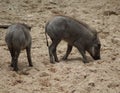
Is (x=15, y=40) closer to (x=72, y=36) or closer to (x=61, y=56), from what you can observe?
(x=72, y=36)

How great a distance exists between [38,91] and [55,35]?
6.39ft

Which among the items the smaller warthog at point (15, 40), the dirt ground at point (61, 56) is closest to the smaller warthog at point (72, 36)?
the dirt ground at point (61, 56)

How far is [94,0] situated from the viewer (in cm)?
1451

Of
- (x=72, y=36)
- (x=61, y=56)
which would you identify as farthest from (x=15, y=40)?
(x=61, y=56)

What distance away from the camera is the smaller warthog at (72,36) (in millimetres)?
9305

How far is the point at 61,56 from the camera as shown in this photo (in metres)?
9.96

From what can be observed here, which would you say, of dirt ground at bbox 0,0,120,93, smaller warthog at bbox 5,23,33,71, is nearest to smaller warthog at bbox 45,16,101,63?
dirt ground at bbox 0,0,120,93

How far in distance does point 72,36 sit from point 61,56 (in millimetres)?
659

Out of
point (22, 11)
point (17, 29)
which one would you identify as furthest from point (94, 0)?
point (17, 29)

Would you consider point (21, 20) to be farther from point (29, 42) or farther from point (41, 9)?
point (29, 42)

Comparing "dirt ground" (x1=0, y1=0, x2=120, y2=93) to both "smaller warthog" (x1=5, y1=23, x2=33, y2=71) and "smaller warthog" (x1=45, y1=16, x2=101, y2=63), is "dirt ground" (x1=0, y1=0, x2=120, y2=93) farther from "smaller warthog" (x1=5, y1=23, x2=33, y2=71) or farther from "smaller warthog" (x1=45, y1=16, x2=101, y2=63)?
"smaller warthog" (x1=5, y1=23, x2=33, y2=71)

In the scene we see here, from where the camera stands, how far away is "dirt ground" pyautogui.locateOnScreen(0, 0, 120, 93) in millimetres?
7789

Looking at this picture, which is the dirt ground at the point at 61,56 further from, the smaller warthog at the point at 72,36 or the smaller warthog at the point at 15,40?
the smaller warthog at the point at 15,40

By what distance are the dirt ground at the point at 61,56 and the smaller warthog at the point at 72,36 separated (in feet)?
0.64
